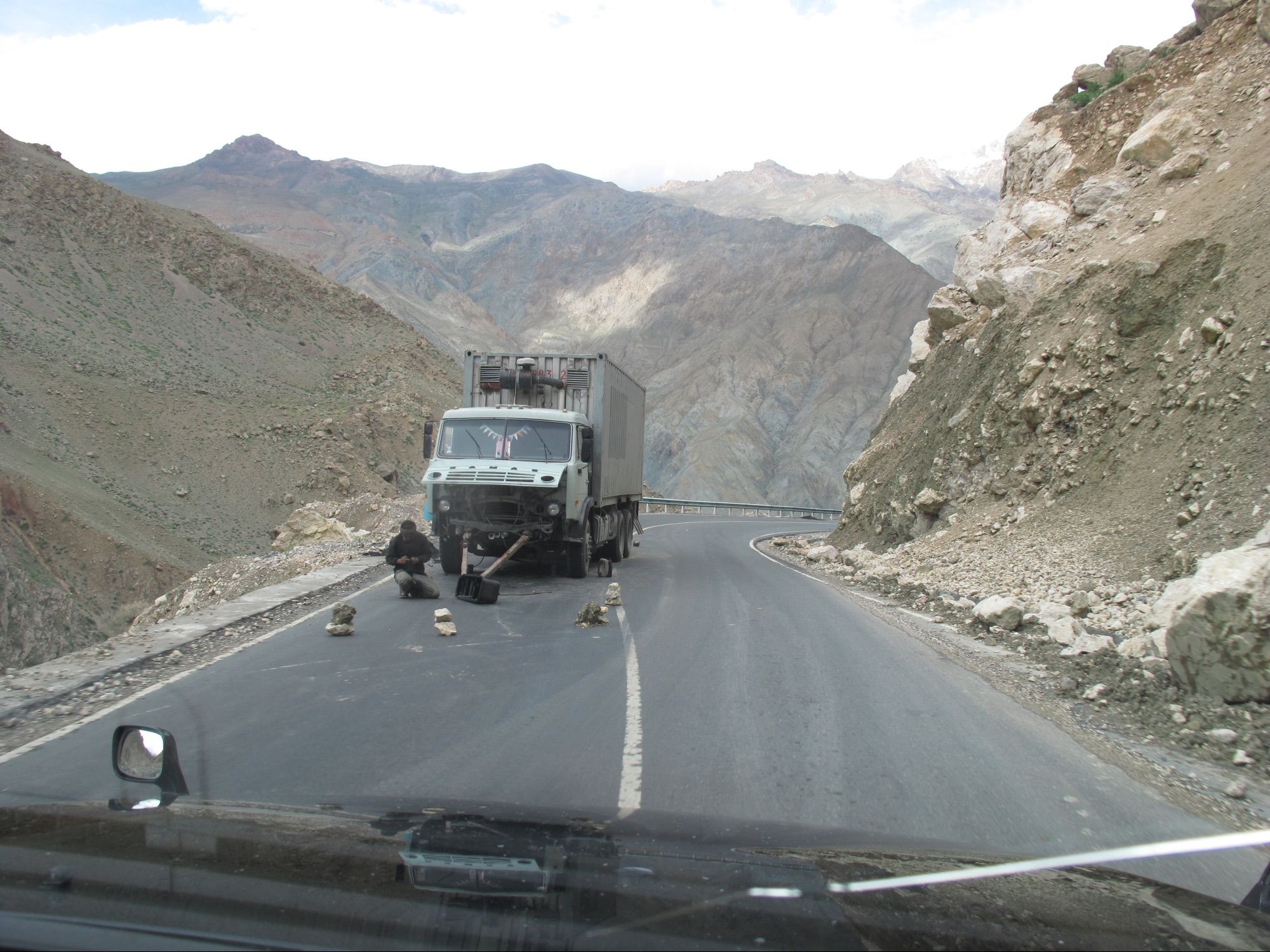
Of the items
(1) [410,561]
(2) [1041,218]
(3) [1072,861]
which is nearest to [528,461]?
(1) [410,561]

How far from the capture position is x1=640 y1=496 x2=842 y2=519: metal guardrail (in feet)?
179

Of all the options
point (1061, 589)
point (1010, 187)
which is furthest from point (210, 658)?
point (1010, 187)

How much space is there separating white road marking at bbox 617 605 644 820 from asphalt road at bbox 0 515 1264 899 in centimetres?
2

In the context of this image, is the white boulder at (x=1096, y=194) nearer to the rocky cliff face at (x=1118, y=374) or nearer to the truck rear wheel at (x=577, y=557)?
the rocky cliff face at (x=1118, y=374)

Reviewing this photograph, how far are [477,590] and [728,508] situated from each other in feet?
155

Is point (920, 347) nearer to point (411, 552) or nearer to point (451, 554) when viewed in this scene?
point (451, 554)

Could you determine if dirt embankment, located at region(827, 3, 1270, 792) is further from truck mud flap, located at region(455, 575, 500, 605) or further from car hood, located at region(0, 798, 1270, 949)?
truck mud flap, located at region(455, 575, 500, 605)

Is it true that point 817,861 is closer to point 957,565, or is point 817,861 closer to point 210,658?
point 210,658

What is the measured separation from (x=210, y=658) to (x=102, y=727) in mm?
2490

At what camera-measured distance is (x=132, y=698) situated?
24.2 feet

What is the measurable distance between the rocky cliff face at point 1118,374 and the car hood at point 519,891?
473cm

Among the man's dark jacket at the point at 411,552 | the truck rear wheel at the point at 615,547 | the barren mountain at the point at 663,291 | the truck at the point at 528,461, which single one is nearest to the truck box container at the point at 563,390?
the truck at the point at 528,461

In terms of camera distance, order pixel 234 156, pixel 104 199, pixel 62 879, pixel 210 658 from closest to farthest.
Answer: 1. pixel 62 879
2. pixel 210 658
3. pixel 104 199
4. pixel 234 156

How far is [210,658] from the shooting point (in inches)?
352
